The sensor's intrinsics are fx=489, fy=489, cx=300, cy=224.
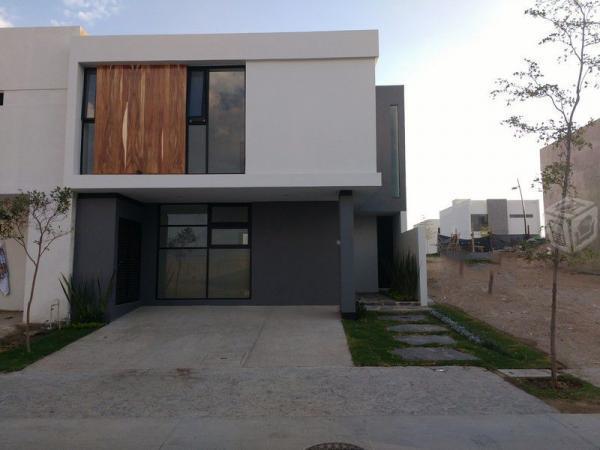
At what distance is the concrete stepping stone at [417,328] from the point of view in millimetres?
10117

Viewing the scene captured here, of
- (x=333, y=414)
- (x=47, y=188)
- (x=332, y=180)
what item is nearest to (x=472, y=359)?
(x=333, y=414)

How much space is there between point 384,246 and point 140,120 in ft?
29.2

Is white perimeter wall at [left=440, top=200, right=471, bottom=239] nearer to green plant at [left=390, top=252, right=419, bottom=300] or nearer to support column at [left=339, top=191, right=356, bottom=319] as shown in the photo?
green plant at [left=390, top=252, right=419, bottom=300]

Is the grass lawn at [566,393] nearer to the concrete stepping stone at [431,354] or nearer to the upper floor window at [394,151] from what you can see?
the concrete stepping stone at [431,354]

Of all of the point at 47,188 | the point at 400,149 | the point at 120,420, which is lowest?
the point at 120,420

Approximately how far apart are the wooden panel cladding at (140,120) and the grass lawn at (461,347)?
17.9 feet

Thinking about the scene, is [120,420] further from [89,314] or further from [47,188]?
[47,188]

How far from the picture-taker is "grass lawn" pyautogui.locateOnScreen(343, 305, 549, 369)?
769cm

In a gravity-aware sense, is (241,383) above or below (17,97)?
below

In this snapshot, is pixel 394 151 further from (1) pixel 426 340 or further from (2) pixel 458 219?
(2) pixel 458 219

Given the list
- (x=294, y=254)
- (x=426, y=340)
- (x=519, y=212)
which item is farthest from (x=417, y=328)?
(x=519, y=212)

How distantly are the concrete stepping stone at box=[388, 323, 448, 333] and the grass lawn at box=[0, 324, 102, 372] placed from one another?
650 cm

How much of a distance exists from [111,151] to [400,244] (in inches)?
348

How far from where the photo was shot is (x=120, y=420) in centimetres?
536
